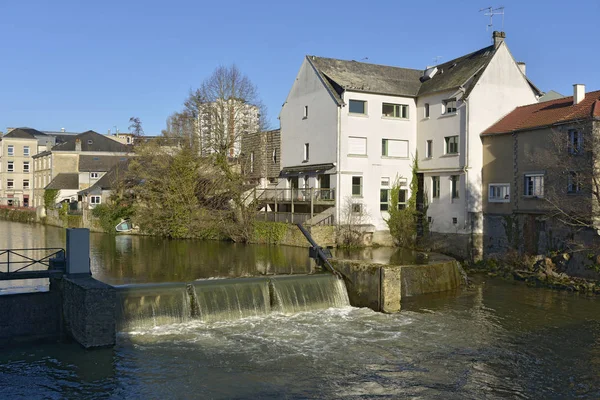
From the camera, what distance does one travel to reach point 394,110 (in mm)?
37906

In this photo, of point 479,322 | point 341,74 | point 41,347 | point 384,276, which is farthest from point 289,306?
point 341,74

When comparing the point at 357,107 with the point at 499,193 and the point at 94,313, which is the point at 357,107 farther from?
the point at 94,313

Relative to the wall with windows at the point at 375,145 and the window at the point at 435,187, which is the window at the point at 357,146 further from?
the window at the point at 435,187

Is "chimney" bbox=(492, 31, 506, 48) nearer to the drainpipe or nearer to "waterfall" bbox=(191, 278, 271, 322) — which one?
the drainpipe

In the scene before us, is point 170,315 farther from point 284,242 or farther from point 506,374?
point 284,242

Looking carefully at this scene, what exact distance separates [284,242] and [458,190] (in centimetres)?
1158

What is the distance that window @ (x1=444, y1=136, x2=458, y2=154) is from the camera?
114 feet

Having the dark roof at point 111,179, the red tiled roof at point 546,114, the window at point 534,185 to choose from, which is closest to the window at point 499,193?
the window at point 534,185

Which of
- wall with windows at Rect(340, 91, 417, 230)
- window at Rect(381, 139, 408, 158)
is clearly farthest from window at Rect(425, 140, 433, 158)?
window at Rect(381, 139, 408, 158)

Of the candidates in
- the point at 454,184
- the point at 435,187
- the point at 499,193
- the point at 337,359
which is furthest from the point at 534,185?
the point at 337,359

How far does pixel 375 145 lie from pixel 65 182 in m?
46.8

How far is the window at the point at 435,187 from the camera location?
36000mm

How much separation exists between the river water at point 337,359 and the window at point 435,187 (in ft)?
49.0

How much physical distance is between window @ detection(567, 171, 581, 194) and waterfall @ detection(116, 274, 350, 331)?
1188 cm
